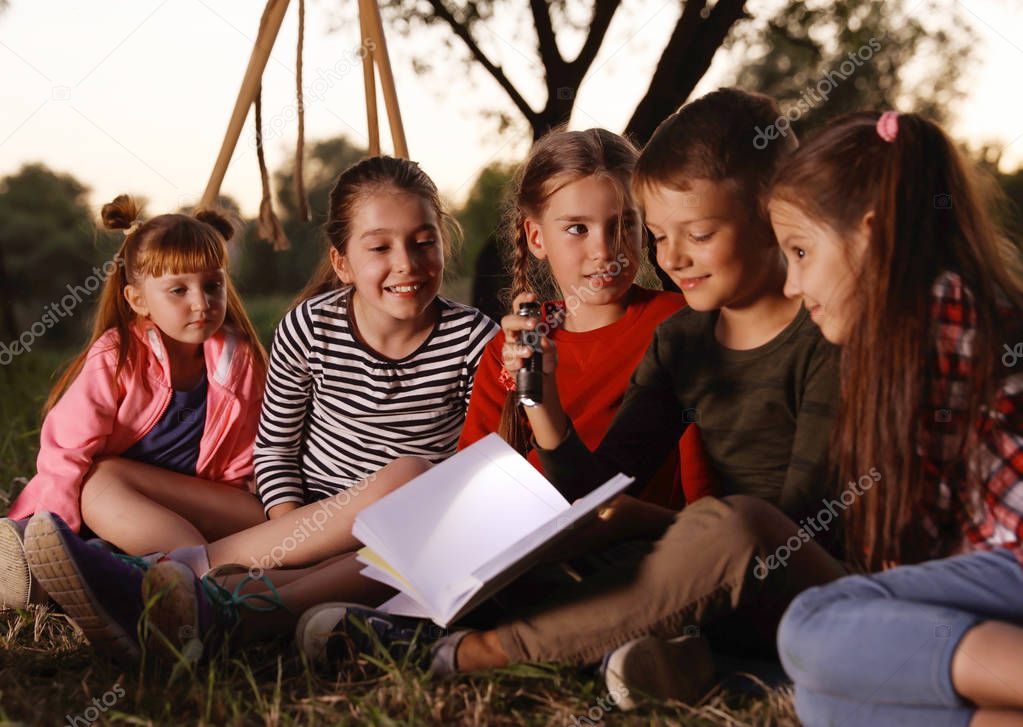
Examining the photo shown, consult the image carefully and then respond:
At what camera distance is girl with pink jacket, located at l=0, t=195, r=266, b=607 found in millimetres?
2307

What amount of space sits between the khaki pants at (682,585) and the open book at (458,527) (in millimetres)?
86

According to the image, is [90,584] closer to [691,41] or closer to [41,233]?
[691,41]

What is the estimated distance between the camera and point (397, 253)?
7.30 feet

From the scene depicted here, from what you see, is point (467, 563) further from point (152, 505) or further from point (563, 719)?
point (152, 505)

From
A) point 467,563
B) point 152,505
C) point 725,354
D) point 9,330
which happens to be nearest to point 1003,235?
point 725,354

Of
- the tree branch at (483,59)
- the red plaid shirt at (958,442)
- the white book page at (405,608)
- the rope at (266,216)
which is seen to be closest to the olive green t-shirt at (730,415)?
the red plaid shirt at (958,442)

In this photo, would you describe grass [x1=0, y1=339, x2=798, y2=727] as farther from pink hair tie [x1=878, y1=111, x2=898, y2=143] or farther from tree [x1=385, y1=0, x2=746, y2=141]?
tree [x1=385, y1=0, x2=746, y2=141]

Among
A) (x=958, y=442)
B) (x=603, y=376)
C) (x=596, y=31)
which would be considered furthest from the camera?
(x=596, y=31)

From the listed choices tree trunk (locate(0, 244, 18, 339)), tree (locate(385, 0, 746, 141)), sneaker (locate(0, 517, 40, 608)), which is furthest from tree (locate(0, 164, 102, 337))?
sneaker (locate(0, 517, 40, 608))

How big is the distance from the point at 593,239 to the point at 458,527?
661mm

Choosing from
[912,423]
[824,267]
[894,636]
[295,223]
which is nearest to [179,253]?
[824,267]

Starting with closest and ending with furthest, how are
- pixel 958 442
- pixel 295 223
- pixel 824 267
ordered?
1. pixel 958 442
2. pixel 824 267
3. pixel 295 223

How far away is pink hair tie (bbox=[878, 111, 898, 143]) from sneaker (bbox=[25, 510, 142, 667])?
1.26 m

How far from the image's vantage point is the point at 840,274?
4.93ft
